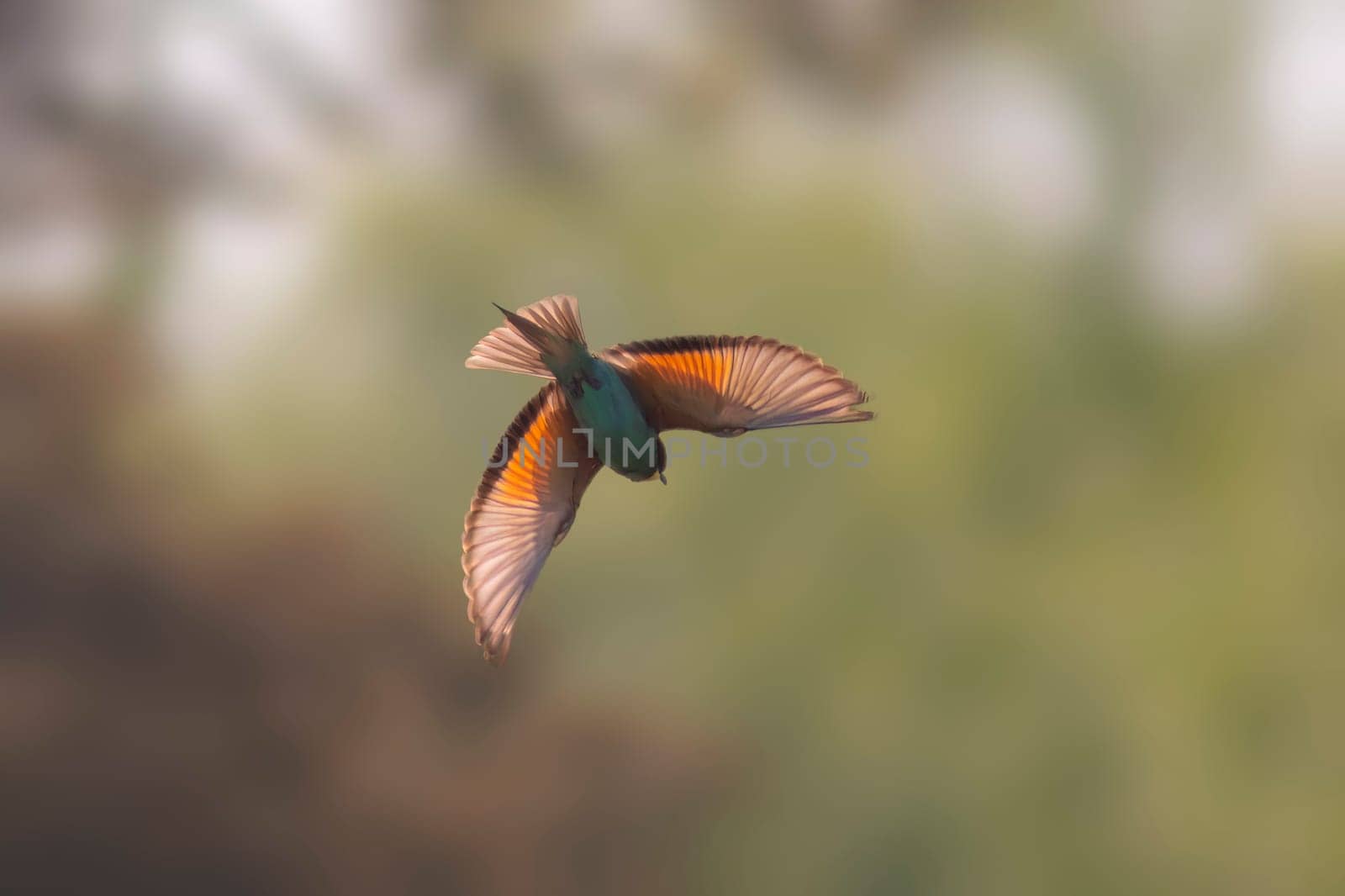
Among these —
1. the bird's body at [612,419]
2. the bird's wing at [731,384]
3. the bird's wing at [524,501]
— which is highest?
the bird's wing at [731,384]

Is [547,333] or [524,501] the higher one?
[547,333]

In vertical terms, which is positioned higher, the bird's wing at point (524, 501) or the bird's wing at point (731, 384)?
the bird's wing at point (731, 384)

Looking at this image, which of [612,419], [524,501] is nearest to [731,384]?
[612,419]

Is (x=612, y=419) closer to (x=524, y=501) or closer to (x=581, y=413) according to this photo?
(x=581, y=413)

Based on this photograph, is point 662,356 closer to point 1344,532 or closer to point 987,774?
point 987,774

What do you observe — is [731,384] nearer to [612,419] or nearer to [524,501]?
[612,419]

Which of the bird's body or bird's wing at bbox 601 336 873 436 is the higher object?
bird's wing at bbox 601 336 873 436
